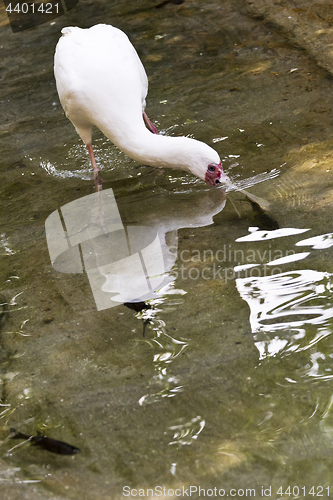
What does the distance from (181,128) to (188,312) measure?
217 centimetres

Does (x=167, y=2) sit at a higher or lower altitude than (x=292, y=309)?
higher

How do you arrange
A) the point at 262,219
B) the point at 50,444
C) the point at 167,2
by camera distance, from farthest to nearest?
the point at 167,2 < the point at 262,219 < the point at 50,444

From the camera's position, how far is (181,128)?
445 centimetres

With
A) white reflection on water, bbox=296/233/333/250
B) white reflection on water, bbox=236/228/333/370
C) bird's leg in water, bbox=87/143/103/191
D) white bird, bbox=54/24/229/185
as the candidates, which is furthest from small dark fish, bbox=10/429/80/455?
bird's leg in water, bbox=87/143/103/191

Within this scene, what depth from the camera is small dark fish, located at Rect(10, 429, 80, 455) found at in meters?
2.21

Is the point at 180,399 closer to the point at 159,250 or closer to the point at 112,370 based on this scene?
the point at 112,370

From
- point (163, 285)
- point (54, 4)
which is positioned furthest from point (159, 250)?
point (54, 4)

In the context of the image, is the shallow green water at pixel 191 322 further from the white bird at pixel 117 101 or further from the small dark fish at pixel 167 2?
the small dark fish at pixel 167 2

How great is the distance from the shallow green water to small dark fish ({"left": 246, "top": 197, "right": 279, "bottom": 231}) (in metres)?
0.02

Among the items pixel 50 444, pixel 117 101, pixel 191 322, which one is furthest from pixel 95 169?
pixel 50 444

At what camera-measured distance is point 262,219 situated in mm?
3283

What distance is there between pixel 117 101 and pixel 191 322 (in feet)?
5.26

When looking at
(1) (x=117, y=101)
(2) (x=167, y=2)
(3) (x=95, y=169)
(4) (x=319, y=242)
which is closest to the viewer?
(4) (x=319, y=242)

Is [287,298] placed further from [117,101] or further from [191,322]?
[117,101]
